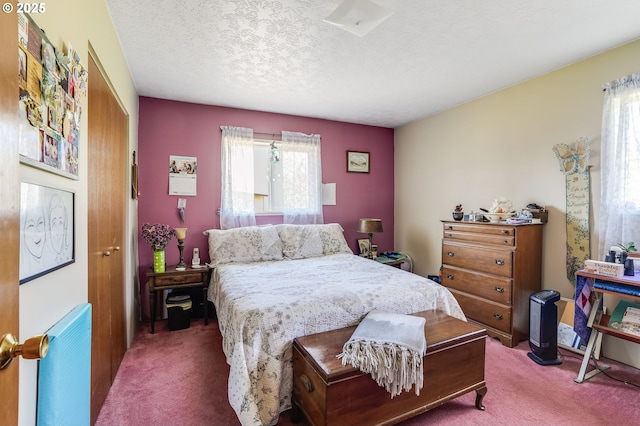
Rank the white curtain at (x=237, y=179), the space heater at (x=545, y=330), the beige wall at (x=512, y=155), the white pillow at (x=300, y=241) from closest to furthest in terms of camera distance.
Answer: the space heater at (x=545, y=330), the beige wall at (x=512, y=155), the white pillow at (x=300, y=241), the white curtain at (x=237, y=179)

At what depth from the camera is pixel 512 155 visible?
121 inches

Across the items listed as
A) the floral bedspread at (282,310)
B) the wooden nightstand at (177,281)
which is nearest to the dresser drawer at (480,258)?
the floral bedspread at (282,310)

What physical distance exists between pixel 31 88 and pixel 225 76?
2124mm

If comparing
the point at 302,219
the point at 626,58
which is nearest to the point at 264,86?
the point at 302,219

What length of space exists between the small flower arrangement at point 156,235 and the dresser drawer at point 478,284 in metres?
3.03

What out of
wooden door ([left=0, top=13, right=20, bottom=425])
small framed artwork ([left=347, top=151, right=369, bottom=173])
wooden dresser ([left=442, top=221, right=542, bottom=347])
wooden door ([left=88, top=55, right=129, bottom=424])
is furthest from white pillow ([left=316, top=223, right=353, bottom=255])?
wooden door ([left=0, top=13, right=20, bottom=425])

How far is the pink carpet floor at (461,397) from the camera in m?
1.73

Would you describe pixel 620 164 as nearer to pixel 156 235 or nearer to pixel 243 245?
pixel 243 245

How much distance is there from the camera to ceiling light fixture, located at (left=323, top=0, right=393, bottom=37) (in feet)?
5.72

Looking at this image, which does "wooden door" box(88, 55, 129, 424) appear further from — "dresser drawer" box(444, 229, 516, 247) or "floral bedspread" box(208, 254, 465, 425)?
"dresser drawer" box(444, 229, 516, 247)

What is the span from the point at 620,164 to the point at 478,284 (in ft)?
4.80

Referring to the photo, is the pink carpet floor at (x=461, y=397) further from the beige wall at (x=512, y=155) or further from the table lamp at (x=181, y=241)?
the table lamp at (x=181, y=241)

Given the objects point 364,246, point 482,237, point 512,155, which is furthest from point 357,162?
point 482,237

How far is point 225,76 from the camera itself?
9.11 ft
